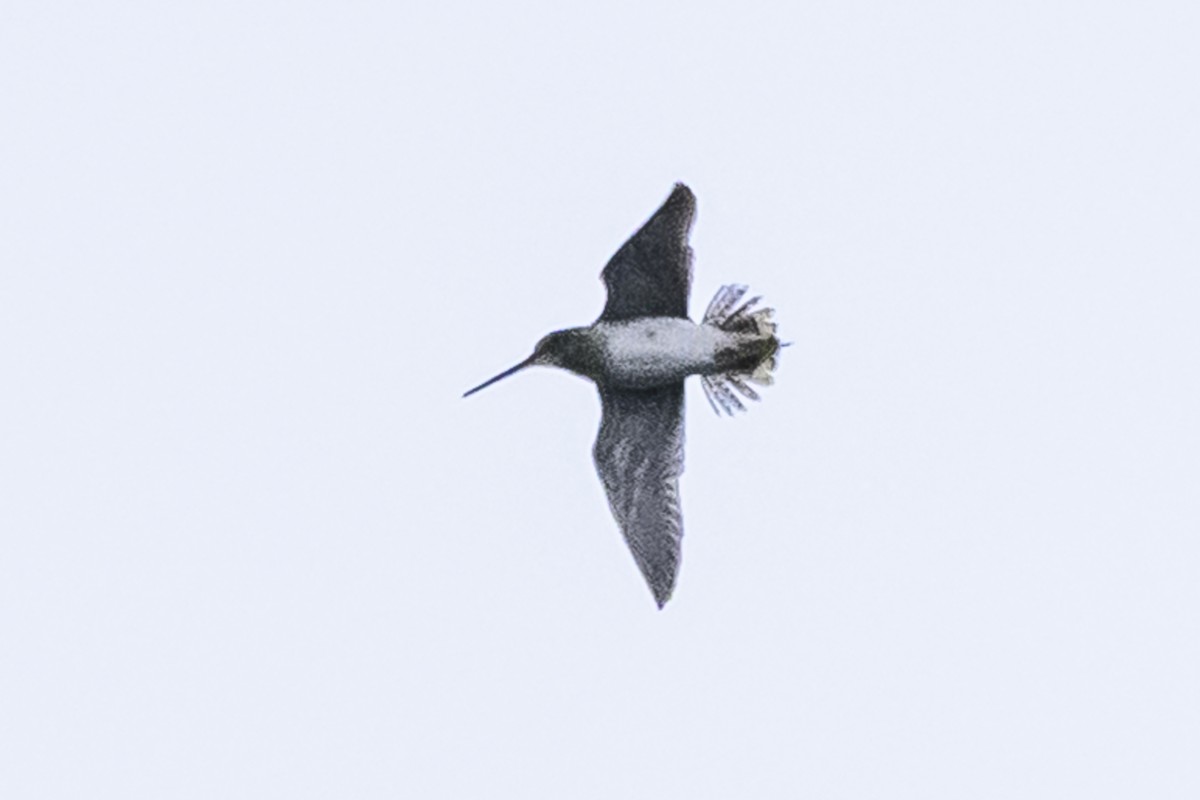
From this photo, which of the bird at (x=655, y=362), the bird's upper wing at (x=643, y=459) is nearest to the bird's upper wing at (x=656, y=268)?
the bird at (x=655, y=362)

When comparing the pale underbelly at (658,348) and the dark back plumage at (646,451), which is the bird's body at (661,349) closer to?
the pale underbelly at (658,348)

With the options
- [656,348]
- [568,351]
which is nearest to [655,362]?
[656,348]

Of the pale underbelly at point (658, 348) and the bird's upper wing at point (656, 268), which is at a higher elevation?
the bird's upper wing at point (656, 268)

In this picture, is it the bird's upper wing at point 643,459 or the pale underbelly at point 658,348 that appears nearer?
the pale underbelly at point 658,348

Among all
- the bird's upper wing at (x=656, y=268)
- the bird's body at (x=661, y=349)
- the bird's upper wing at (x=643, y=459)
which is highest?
the bird's upper wing at (x=656, y=268)

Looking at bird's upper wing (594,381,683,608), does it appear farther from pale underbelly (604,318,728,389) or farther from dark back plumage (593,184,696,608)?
pale underbelly (604,318,728,389)

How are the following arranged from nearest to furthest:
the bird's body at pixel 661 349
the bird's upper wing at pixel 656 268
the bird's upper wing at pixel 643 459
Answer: the bird's upper wing at pixel 656 268
the bird's body at pixel 661 349
the bird's upper wing at pixel 643 459

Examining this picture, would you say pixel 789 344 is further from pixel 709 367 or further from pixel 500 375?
pixel 500 375

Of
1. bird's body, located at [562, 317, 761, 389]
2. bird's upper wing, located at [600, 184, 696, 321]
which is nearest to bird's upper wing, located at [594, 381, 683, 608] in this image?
bird's body, located at [562, 317, 761, 389]
